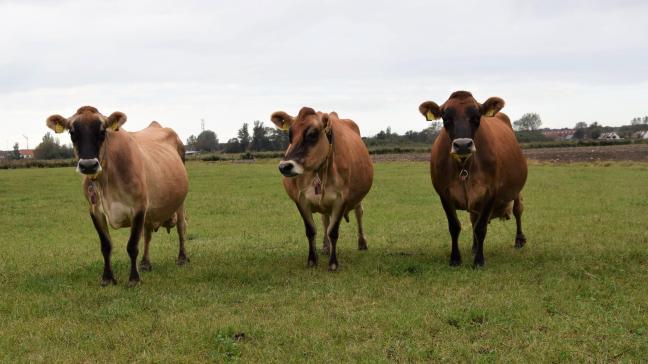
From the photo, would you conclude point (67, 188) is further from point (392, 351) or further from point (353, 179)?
point (392, 351)

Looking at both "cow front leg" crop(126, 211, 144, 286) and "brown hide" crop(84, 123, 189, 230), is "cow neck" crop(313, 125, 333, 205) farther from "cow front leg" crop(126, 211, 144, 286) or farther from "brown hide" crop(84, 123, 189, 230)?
"cow front leg" crop(126, 211, 144, 286)

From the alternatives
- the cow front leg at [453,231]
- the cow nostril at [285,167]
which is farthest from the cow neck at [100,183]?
the cow front leg at [453,231]

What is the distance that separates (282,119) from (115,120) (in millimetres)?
2488

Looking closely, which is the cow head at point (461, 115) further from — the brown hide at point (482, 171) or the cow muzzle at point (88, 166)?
the cow muzzle at point (88, 166)

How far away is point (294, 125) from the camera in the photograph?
855 centimetres

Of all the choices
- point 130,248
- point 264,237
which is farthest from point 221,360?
point 264,237

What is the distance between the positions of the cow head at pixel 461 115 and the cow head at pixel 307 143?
1.57 m

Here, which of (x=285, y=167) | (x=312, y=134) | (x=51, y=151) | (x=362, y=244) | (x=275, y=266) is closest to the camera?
(x=285, y=167)

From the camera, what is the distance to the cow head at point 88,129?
7164 mm

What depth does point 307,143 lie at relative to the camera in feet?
27.6

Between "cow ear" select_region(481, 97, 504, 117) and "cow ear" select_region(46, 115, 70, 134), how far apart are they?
5841 mm

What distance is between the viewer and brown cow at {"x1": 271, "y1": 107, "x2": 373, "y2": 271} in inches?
330

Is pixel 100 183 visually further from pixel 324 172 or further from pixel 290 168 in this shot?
pixel 324 172

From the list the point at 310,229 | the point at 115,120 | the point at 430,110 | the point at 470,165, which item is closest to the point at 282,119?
the point at 310,229
